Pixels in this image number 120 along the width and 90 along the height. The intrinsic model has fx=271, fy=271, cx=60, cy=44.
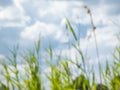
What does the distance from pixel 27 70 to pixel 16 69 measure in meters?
0.16

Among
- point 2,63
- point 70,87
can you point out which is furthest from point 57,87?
point 2,63

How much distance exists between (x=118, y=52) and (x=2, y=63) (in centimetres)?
127

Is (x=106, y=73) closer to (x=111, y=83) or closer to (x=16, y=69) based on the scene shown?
(x=111, y=83)

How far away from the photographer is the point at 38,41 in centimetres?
297

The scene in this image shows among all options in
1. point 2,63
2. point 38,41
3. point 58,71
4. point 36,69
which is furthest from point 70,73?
point 2,63

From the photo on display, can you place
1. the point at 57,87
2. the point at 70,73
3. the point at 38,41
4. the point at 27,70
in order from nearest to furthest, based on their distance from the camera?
the point at 57,87, the point at 70,73, the point at 27,70, the point at 38,41

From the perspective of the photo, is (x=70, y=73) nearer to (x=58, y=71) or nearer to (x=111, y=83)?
(x=58, y=71)

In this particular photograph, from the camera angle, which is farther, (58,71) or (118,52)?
(118,52)

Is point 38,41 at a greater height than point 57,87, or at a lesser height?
greater

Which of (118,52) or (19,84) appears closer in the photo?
(19,84)

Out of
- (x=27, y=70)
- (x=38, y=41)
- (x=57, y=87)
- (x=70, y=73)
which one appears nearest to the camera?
(x=57, y=87)

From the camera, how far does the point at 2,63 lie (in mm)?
2947

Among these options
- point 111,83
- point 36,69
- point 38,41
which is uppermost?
point 38,41

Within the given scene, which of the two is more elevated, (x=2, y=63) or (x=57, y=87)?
(x=2, y=63)
